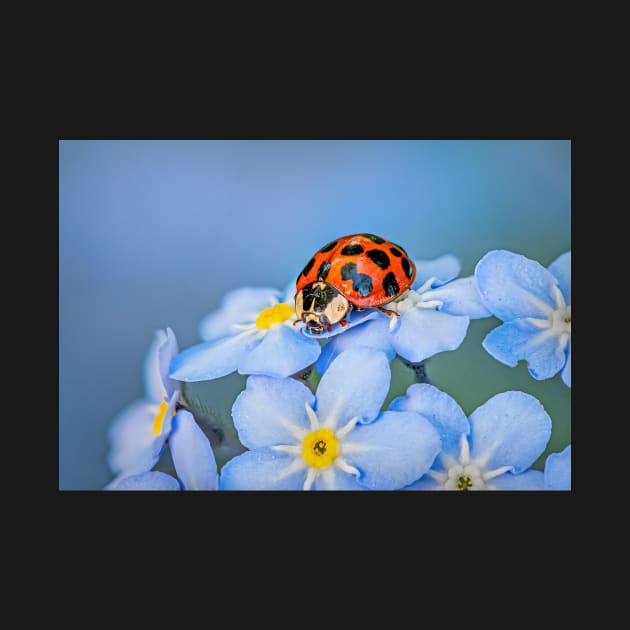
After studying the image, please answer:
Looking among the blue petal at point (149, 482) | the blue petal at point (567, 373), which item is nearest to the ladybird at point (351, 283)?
the blue petal at point (567, 373)

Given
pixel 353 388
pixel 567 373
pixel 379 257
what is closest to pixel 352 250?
pixel 379 257

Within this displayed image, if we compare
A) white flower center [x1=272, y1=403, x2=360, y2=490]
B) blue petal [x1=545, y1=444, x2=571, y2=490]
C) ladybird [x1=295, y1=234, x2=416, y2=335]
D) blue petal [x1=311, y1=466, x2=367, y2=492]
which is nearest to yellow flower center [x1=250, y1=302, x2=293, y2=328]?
ladybird [x1=295, y1=234, x2=416, y2=335]

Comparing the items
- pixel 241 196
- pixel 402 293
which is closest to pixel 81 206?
pixel 241 196

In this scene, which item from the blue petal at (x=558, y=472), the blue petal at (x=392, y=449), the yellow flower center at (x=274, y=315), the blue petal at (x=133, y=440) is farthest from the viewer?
the yellow flower center at (x=274, y=315)

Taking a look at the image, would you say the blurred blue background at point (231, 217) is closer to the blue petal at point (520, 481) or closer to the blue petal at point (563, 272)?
the blue petal at point (563, 272)

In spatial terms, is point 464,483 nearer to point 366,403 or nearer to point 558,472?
point 558,472

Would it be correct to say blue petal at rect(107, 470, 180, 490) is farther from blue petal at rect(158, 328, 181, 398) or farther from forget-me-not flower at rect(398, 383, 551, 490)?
forget-me-not flower at rect(398, 383, 551, 490)
